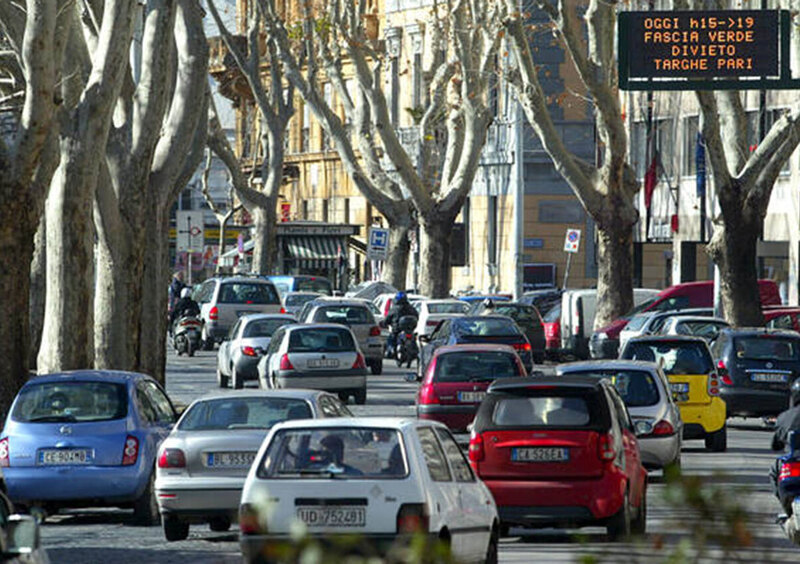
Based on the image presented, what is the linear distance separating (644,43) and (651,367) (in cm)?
1311

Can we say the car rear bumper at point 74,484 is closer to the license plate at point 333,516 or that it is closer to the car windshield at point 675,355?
the license plate at point 333,516

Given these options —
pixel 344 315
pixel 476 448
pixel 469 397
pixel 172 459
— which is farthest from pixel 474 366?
pixel 344 315

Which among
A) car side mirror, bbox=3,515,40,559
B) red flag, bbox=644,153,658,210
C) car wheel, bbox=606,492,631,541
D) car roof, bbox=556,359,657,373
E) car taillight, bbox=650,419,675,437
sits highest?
red flag, bbox=644,153,658,210

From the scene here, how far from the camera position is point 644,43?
3331cm

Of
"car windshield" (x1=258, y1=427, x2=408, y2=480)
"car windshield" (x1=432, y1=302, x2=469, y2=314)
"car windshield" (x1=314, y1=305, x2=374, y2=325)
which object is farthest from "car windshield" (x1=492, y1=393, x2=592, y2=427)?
"car windshield" (x1=432, y1=302, x2=469, y2=314)

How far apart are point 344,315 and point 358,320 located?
34 centimetres

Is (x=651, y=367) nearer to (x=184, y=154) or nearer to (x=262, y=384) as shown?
(x=184, y=154)

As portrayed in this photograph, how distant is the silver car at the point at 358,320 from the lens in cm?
4325

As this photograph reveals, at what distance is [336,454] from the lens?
1208cm

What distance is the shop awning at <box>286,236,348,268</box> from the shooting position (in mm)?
72375

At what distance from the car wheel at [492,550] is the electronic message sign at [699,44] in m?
21.1

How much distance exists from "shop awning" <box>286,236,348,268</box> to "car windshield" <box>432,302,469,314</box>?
24.6 metres

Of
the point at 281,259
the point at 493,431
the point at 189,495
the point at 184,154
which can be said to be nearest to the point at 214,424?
the point at 189,495

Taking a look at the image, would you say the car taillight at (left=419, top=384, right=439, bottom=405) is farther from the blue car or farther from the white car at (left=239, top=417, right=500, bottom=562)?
the white car at (left=239, top=417, right=500, bottom=562)
